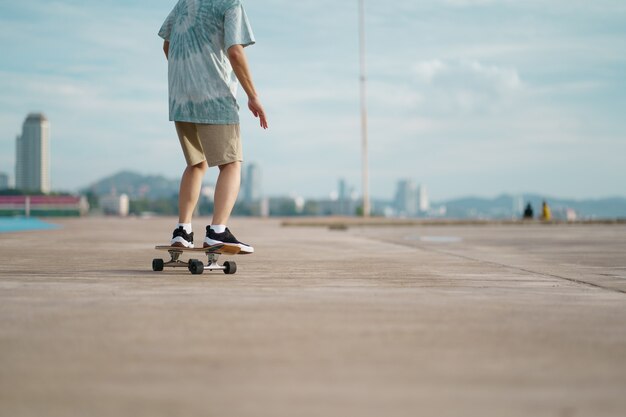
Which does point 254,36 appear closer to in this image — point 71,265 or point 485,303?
point 71,265

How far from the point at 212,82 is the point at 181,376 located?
3692 millimetres

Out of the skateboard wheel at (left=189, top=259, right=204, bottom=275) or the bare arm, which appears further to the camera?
the bare arm

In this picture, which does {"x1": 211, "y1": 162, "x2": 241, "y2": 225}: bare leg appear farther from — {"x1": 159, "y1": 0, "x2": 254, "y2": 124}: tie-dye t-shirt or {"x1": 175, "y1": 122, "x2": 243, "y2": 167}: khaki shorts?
{"x1": 159, "y1": 0, "x2": 254, "y2": 124}: tie-dye t-shirt

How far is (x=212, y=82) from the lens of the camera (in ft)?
17.8

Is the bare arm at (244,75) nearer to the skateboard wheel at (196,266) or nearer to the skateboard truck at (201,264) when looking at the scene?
the skateboard truck at (201,264)

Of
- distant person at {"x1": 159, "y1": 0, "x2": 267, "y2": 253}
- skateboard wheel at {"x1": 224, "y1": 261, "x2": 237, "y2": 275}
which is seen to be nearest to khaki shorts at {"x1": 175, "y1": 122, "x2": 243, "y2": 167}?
distant person at {"x1": 159, "y1": 0, "x2": 267, "y2": 253}

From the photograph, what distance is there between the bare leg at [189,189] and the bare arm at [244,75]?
623 mm

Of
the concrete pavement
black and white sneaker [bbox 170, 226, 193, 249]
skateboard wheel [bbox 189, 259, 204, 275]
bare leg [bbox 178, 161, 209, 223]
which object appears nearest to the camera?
the concrete pavement

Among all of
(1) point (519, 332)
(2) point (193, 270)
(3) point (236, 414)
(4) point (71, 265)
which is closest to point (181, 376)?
(3) point (236, 414)

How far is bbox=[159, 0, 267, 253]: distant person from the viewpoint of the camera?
5332 millimetres

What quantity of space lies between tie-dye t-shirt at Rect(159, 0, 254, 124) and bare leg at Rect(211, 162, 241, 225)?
0.33 metres

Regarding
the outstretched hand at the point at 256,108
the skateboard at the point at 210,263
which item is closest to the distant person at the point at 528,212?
the outstretched hand at the point at 256,108

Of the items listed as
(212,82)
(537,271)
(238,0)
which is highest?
(238,0)

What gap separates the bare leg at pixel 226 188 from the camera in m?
5.35
